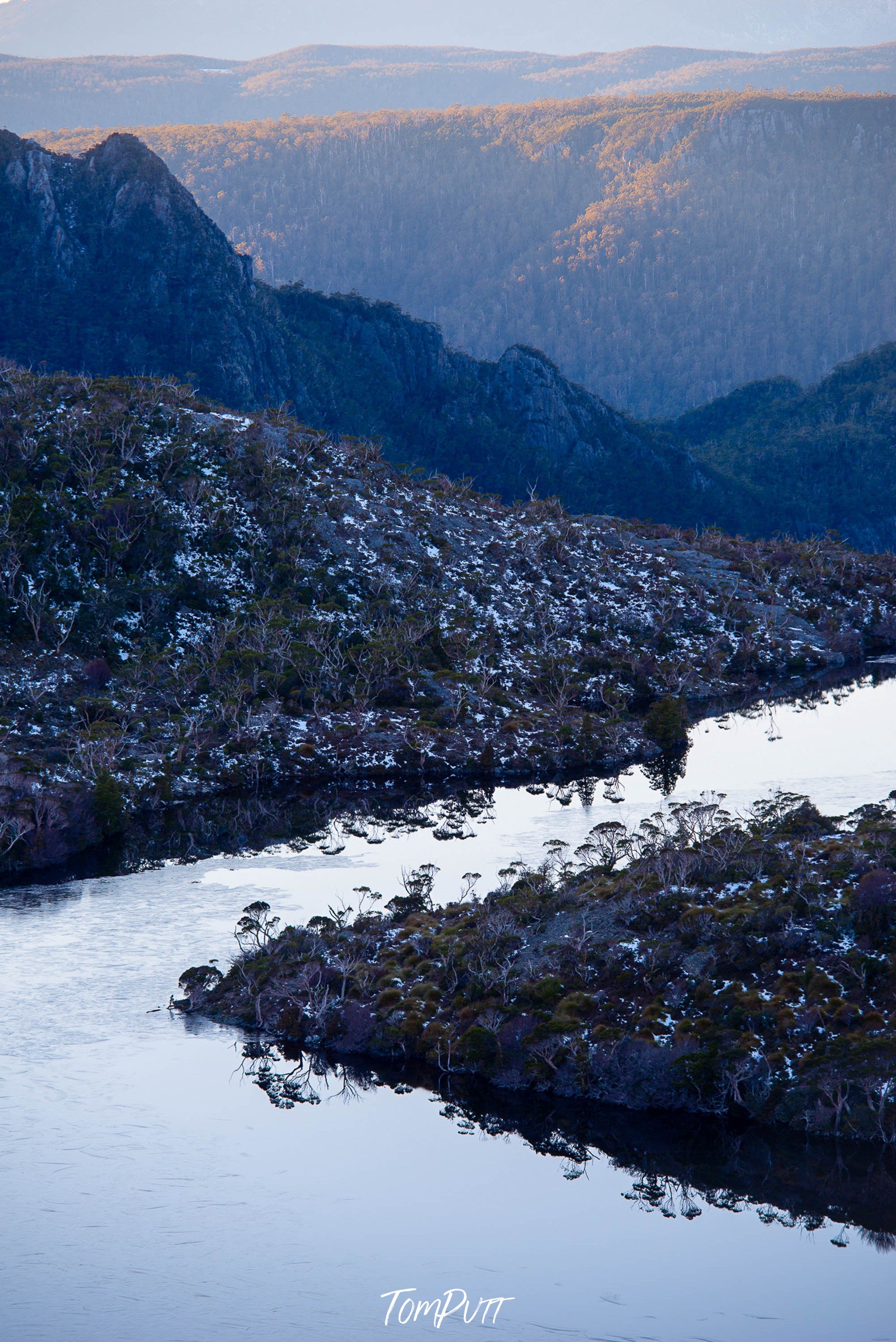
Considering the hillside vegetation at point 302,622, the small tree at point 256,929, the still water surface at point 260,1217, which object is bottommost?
the still water surface at point 260,1217

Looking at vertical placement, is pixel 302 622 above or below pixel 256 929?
above

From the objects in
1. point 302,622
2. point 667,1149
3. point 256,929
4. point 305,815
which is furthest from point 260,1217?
point 302,622

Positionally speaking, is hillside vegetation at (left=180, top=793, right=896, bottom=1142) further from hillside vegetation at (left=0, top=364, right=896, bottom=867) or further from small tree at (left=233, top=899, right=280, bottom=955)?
hillside vegetation at (left=0, top=364, right=896, bottom=867)

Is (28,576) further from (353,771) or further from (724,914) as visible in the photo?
(724,914)

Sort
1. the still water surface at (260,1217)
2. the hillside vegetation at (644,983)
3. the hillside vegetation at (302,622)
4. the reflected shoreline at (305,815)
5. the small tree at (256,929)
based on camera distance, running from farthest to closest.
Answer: the hillside vegetation at (302,622)
the reflected shoreline at (305,815)
the small tree at (256,929)
the hillside vegetation at (644,983)
the still water surface at (260,1217)

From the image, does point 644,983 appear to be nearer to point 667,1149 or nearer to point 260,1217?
point 667,1149

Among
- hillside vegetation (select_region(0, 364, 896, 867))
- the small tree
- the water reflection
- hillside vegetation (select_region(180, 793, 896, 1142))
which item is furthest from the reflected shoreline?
the water reflection

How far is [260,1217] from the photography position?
31.0 meters

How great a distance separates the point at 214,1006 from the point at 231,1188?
914 cm

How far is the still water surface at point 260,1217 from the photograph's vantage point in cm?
2745

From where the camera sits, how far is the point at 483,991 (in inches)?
1540

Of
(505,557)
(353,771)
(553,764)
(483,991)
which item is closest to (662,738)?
(553,764)

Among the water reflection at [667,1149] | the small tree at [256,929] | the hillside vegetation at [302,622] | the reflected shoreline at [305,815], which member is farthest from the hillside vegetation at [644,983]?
the hillside vegetation at [302,622]

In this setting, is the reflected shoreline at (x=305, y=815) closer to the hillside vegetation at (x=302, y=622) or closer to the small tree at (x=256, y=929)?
the hillside vegetation at (x=302, y=622)
